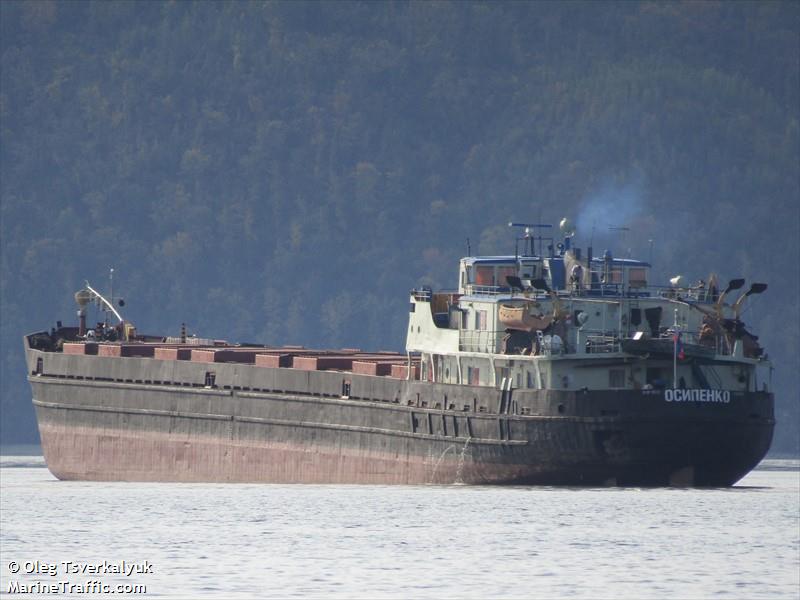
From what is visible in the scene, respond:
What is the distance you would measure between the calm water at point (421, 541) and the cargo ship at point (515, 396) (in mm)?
1382

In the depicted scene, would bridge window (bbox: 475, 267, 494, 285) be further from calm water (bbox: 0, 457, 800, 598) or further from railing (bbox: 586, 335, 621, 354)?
calm water (bbox: 0, 457, 800, 598)

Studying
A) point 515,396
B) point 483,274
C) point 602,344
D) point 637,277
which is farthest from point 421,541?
point 637,277

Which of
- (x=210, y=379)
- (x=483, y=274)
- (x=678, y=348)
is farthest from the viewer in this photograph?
(x=210, y=379)

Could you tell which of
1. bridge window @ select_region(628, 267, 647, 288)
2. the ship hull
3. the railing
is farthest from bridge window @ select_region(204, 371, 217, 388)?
the railing

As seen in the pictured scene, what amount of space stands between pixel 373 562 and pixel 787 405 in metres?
130

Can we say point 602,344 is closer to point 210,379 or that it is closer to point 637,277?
point 637,277

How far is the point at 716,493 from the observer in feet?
243

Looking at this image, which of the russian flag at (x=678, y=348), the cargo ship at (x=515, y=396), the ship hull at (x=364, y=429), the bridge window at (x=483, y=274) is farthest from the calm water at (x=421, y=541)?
the bridge window at (x=483, y=274)

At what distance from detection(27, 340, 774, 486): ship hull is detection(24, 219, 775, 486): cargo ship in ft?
0.23

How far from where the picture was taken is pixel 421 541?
6112 cm

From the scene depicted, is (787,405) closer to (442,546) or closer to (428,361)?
(428,361)

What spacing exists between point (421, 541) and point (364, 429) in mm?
20726

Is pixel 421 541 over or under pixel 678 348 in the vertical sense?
under

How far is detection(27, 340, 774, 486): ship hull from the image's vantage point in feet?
241
